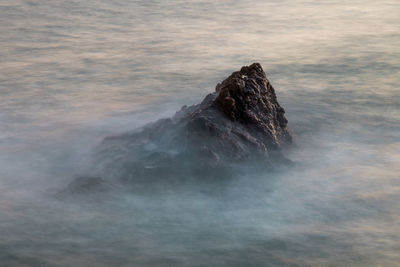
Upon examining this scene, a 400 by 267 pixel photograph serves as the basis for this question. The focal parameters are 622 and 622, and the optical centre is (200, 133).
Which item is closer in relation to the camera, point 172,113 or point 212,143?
point 212,143

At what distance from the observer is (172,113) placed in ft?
21.4

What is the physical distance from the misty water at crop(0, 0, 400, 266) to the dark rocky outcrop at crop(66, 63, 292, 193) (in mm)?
161

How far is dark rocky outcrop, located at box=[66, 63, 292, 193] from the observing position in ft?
15.5

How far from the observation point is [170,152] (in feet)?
15.8

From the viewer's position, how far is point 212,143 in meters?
4.73

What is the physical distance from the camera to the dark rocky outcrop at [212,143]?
4.71 metres

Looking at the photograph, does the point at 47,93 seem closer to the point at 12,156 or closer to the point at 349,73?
the point at 12,156

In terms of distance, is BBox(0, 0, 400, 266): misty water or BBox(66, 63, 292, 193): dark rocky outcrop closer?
BBox(0, 0, 400, 266): misty water

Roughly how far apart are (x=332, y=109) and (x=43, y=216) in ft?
11.7

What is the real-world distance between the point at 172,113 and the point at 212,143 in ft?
6.10

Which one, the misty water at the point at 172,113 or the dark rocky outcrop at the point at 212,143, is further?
the dark rocky outcrop at the point at 212,143

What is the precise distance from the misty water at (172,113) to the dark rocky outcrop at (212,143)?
161 millimetres

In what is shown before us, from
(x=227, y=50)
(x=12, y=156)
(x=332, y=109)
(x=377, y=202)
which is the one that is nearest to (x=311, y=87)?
(x=332, y=109)

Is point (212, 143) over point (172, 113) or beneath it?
beneath
